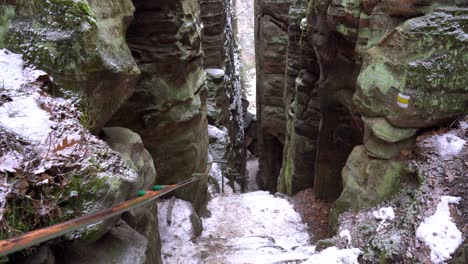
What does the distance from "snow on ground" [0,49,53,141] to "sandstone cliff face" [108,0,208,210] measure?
3620 mm

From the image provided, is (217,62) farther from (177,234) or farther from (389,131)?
(389,131)

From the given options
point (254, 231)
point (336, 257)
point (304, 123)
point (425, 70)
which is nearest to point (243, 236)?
point (254, 231)

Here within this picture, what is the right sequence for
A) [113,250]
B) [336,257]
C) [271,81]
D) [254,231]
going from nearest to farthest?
[113,250] < [336,257] < [254,231] < [271,81]

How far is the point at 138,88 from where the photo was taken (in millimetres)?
7668

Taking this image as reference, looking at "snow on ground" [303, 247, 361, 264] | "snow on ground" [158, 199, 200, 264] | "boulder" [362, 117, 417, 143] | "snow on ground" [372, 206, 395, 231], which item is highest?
"boulder" [362, 117, 417, 143]

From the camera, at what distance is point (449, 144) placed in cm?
515

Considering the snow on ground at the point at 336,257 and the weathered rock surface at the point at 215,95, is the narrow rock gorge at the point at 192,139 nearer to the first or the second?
the snow on ground at the point at 336,257

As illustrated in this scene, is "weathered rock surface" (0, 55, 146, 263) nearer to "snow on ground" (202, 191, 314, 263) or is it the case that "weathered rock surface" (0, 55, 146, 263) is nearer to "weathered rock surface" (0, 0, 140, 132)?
"weathered rock surface" (0, 0, 140, 132)

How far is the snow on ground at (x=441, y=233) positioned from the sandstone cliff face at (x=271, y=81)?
1542cm

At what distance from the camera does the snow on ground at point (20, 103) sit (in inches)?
132

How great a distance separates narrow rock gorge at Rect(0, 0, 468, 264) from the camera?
134 inches

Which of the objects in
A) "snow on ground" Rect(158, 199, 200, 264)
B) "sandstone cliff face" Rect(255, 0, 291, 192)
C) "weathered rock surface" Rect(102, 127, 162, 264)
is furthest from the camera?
"sandstone cliff face" Rect(255, 0, 291, 192)

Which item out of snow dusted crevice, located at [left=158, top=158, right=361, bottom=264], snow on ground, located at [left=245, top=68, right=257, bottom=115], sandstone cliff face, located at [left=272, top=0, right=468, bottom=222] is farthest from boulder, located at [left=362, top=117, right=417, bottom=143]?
snow on ground, located at [left=245, top=68, right=257, bottom=115]

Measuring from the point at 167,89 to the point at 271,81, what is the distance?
1304cm
